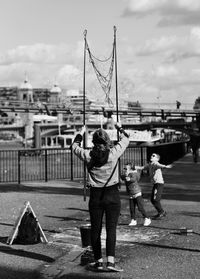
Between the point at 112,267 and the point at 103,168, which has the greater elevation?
the point at 103,168

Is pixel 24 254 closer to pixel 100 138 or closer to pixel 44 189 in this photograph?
pixel 100 138

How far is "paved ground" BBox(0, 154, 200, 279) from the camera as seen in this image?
6.87 m

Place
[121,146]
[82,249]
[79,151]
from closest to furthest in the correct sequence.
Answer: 1. [121,146]
2. [79,151]
3. [82,249]

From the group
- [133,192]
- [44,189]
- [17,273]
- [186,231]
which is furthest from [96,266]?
[44,189]

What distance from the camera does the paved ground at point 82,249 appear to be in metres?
6.87

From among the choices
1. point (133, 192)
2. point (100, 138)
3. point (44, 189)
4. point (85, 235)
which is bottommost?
point (44, 189)

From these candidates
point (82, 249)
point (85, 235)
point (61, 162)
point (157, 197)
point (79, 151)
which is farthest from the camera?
point (61, 162)

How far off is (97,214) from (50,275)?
3.22 ft

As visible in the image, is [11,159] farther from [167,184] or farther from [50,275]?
[50,275]

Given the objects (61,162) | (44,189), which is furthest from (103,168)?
(61,162)

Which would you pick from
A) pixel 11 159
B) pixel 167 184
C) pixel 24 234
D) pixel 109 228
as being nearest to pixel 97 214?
pixel 109 228

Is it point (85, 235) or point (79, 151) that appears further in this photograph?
point (85, 235)

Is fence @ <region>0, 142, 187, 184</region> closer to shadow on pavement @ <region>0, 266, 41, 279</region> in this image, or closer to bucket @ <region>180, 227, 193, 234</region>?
bucket @ <region>180, 227, 193, 234</region>

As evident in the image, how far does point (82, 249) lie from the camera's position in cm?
819
